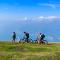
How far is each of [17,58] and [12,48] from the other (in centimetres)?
1263

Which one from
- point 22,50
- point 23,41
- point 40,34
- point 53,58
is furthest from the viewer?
point 23,41

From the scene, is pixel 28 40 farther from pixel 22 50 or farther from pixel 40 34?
pixel 22 50

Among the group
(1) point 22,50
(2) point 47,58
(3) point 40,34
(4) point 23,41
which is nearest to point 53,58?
(2) point 47,58

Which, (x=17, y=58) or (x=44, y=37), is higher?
(x=44, y=37)

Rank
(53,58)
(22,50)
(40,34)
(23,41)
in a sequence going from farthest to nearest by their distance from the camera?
(23,41) → (40,34) → (22,50) → (53,58)

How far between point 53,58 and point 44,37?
21.6m

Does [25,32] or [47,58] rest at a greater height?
[25,32]

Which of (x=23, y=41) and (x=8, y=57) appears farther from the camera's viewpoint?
(x=23, y=41)

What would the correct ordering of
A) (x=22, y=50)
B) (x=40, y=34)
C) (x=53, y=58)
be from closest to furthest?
1. (x=53, y=58)
2. (x=22, y=50)
3. (x=40, y=34)

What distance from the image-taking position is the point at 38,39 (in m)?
59.0

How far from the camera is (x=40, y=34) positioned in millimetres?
56312

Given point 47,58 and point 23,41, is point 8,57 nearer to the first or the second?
point 47,58

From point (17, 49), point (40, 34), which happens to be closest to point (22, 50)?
point (17, 49)

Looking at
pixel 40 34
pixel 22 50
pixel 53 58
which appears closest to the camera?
pixel 53 58
